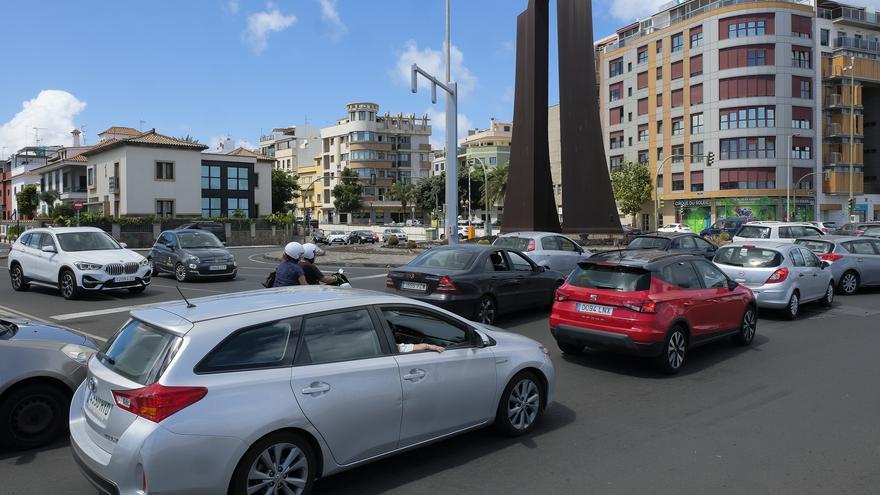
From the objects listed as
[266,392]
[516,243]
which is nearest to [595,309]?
[266,392]

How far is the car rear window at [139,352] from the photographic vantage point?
3.77 meters

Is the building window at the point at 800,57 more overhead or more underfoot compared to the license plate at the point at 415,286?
more overhead

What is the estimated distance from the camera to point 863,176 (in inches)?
2793

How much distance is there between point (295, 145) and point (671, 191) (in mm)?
74080

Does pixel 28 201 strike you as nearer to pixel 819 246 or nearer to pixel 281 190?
pixel 281 190

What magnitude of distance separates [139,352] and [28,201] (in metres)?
81.0

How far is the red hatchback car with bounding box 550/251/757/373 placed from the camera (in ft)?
24.6

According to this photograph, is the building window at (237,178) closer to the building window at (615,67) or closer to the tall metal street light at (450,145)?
the tall metal street light at (450,145)

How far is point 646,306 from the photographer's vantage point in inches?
295

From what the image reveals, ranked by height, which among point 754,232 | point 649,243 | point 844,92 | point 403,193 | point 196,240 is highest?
point 844,92

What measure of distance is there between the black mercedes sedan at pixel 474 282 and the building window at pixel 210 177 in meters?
55.1

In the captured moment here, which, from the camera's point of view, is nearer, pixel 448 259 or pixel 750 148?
pixel 448 259

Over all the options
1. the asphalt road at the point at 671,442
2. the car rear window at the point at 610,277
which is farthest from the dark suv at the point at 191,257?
the car rear window at the point at 610,277

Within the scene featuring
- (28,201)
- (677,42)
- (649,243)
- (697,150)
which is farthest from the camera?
(28,201)
